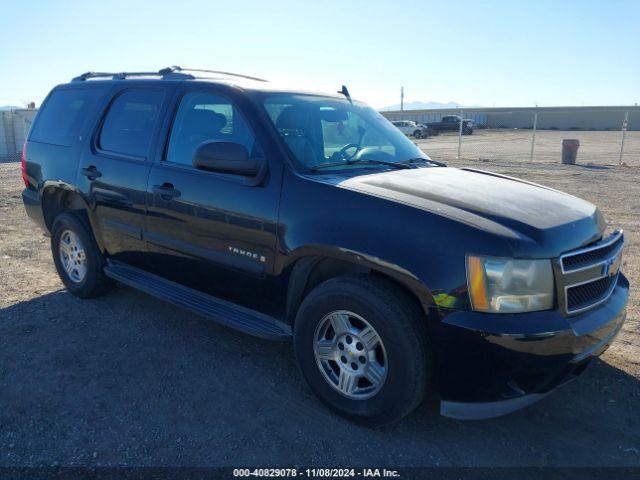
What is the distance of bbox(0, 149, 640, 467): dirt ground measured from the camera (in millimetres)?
2910

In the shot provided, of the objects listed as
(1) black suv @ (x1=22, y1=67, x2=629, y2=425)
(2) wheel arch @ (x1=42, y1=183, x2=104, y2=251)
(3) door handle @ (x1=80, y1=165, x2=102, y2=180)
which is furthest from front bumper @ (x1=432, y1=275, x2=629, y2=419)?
(2) wheel arch @ (x1=42, y1=183, x2=104, y2=251)

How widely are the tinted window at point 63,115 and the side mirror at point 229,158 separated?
2.12m

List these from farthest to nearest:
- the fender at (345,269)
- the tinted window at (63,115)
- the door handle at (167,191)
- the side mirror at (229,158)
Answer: the tinted window at (63,115) < the door handle at (167,191) < the side mirror at (229,158) < the fender at (345,269)

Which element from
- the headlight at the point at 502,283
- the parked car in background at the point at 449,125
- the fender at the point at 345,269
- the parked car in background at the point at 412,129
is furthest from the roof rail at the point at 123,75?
the parked car in background at the point at 449,125

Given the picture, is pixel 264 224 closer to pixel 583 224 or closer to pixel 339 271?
pixel 339 271

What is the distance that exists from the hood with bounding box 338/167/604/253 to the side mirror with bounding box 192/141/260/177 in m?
0.61

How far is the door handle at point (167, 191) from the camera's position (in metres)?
3.91

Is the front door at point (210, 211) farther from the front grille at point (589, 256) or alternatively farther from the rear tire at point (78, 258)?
the front grille at point (589, 256)

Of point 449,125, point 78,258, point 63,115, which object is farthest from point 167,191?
point 449,125

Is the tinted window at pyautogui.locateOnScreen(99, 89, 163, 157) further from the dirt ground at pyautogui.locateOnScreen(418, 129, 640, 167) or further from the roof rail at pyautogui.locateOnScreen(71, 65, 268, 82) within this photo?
the dirt ground at pyautogui.locateOnScreen(418, 129, 640, 167)

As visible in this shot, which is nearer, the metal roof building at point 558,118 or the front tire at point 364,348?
the front tire at point 364,348

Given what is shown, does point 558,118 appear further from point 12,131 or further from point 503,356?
point 503,356

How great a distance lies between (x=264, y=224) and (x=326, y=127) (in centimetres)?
101

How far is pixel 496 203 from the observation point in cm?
310
